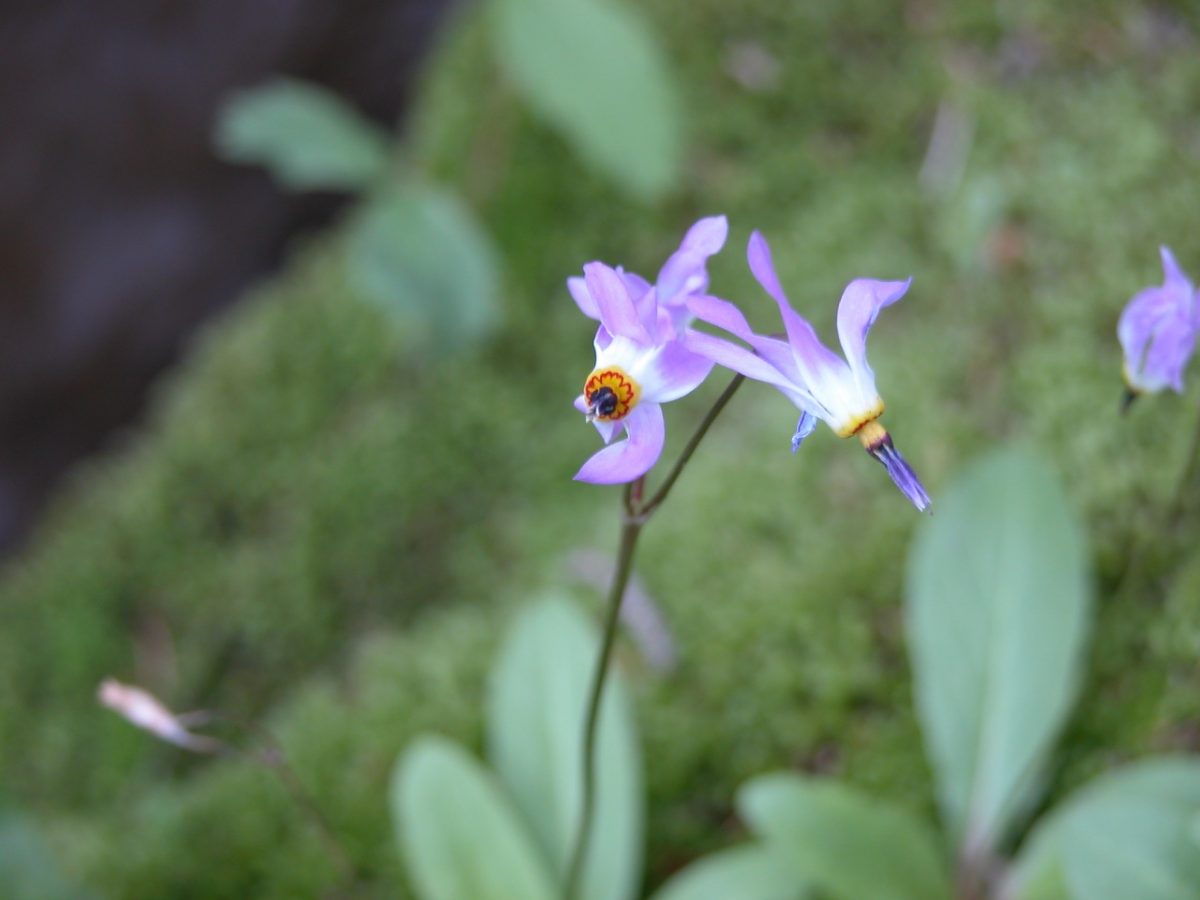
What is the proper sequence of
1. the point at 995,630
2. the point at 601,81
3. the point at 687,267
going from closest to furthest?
1. the point at 687,267
2. the point at 995,630
3. the point at 601,81

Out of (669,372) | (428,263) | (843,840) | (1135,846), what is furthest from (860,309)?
(428,263)

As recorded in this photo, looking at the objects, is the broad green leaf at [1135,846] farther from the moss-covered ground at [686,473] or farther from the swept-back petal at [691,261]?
the swept-back petal at [691,261]

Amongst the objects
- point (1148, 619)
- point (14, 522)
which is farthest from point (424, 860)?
point (14, 522)

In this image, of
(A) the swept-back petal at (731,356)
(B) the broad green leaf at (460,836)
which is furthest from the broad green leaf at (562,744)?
(A) the swept-back petal at (731,356)

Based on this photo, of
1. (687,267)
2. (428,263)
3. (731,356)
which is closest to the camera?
(731,356)

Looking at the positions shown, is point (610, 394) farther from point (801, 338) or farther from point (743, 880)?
point (743, 880)

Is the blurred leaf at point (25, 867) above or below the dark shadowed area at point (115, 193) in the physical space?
below

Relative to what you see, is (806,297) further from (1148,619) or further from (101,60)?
(101,60)
